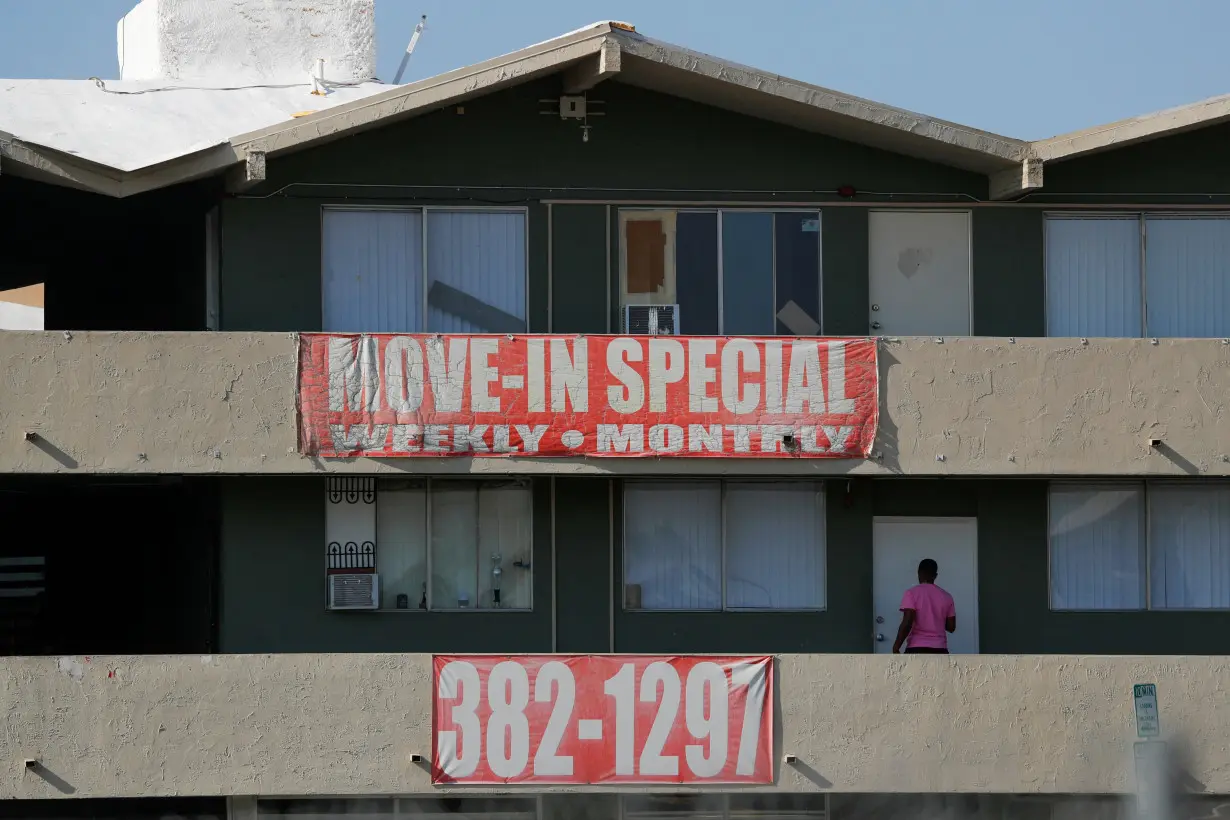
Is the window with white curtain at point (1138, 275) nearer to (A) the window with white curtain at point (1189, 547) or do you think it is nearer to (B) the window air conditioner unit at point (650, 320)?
(A) the window with white curtain at point (1189, 547)

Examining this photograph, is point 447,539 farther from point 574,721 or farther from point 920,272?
point 920,272

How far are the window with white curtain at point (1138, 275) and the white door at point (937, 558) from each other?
2337 mm

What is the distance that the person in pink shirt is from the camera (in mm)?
17188

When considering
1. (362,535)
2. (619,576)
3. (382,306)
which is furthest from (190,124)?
(619,576)

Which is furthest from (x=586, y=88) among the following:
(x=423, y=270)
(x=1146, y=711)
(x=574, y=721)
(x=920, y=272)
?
(x=1146, y=711)

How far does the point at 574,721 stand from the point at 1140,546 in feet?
20.1

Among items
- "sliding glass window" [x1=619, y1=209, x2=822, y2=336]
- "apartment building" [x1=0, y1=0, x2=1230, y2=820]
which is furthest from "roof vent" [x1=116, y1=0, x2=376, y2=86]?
"sliding glass window" [x1=619, y1=209, x2=822, y2=336]

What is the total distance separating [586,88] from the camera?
699 inches

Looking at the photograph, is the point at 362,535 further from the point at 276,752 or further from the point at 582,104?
the point at 582,104

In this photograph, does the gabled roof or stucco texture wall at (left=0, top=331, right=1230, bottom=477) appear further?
the gabled roof

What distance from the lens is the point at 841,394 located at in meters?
17.1

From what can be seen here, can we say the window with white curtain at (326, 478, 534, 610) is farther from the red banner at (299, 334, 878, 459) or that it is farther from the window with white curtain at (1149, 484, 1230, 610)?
the window with white curtain at (1149, 484, 1230, 610)

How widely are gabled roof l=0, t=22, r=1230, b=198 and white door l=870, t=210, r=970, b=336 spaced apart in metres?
0.63

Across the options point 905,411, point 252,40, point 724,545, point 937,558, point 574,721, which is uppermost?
point 252,40
